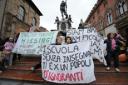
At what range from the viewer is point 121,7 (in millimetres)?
22625

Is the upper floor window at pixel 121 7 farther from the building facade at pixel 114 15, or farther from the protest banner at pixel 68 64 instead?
the protest banner at pixel 68 64

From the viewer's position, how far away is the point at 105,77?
228 inches

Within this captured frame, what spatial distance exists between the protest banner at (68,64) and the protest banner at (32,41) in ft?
9.22

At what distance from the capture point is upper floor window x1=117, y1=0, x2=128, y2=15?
21591 millimetres

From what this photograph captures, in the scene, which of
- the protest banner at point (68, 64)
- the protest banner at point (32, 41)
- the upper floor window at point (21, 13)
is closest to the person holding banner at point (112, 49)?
the protest banner at point (68, 64)

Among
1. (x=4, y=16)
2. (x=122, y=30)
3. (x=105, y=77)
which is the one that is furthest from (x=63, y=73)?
(x=122, y=30)

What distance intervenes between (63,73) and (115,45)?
8.35 feet

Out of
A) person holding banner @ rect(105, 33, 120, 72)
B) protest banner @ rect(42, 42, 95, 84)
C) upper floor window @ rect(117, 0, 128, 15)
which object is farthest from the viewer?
upper floor window @ rect(117, 0, 128, 15)

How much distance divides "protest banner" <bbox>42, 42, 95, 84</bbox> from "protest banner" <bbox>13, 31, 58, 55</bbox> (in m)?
2.81

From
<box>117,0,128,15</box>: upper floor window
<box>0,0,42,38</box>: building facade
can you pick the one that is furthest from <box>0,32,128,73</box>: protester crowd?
<box>117,0,128,15</box>: upper floor window

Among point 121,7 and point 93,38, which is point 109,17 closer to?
point 121,7

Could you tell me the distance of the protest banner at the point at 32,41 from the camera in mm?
8758

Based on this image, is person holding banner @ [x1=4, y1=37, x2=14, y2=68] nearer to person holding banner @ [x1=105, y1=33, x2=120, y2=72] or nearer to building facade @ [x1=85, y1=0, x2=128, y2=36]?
person holding banner @ [x1=105, y1=33, x2=120, y2=72]

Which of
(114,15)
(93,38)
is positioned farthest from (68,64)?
(114,15)
